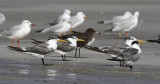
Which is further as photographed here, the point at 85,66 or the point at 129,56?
the point at 85,66

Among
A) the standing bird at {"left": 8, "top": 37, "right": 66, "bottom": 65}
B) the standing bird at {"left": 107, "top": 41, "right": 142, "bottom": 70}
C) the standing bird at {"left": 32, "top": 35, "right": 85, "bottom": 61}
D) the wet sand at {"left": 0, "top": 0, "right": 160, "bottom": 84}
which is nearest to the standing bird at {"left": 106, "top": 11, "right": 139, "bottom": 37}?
the wet sand at {"left": 0, "top": 0, "right": 160, "bottom": 84}

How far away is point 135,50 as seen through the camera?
14375 mm

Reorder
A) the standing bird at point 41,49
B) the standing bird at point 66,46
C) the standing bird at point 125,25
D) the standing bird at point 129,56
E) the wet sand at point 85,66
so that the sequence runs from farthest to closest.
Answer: the standing bird at point 125,25, the standing bird at point 66,46, the standing bird at point 41,49, the standing bird at point 129,56, the wet sand at point 85,66

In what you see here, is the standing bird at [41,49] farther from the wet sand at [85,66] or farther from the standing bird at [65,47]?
the standing bird at [65,47]

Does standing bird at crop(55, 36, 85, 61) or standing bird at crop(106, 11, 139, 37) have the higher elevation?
standing bird at crop(106, 11, 139, 37)

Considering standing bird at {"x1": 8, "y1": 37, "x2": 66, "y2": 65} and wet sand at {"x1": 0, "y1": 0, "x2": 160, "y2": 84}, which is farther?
standing bird at {"x1": 8, "y1": 37, "x2": 66, "y2": 65}

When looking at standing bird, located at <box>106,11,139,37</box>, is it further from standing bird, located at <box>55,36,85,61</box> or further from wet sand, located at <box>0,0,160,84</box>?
standing bird, located at <box>55,36,85,61</box>

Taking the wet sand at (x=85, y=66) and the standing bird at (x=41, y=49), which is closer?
the wet sand at (x=85, y=66)

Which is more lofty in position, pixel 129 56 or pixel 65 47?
pixel 65 47

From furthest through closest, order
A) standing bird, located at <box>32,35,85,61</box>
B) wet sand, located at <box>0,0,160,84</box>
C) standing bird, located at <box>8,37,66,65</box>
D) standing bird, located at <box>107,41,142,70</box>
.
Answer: standing bird, located at <box>32,35,85,61</box> → standing bird, located at <box>8,37,66,65</box> → standing bird, located at <box>107,41,142,70</box> → wet sand, located at <box>0,0,160,84</box>

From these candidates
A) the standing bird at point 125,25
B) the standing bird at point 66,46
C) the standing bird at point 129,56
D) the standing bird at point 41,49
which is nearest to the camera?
the standing bird at point 129,56

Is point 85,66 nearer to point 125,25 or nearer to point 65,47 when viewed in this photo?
point 65,47

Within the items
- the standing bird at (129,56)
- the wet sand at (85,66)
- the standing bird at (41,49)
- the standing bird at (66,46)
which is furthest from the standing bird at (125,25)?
the standing bird at (129,56)

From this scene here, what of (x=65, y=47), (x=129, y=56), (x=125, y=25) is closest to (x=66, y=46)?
(x=65, y=47)
